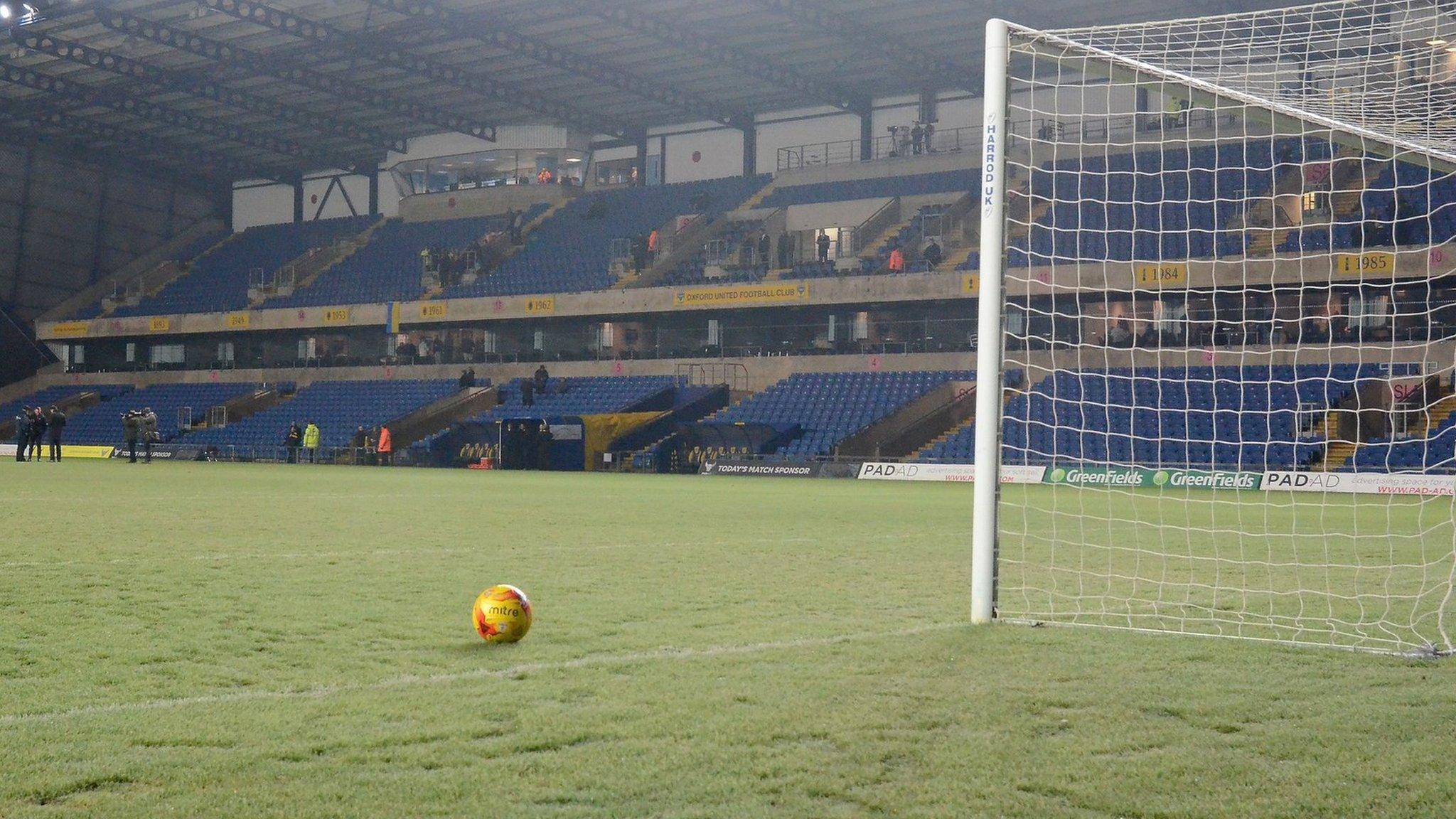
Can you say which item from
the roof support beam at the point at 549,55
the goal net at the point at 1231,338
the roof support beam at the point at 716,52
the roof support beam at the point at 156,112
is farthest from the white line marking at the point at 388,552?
the roof support beam at the point at 156,112

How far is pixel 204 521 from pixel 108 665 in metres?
8.11

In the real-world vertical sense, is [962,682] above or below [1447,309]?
below

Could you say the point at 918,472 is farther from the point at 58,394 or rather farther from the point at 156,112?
the point at 58,394

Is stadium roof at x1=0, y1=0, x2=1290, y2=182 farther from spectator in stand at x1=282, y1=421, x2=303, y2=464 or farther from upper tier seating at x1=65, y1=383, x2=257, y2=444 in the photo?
spectator in stand at x1=282, y1=421, x2=303, y2=464

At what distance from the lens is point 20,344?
176 feet

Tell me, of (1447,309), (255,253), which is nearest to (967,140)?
(1447,309)

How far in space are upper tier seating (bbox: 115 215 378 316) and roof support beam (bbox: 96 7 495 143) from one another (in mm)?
7849

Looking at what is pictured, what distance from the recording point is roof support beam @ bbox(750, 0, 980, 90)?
36469mm

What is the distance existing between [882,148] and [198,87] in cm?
2277

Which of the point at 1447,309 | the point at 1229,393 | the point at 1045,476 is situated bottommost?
the point at 1045,476

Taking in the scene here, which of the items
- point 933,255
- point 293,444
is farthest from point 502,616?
point 293,444

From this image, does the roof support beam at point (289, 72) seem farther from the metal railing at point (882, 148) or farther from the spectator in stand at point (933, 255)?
the spectator in stand at point (933, 255)

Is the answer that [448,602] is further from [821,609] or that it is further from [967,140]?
[967,140]

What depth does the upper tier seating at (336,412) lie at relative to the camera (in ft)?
141
